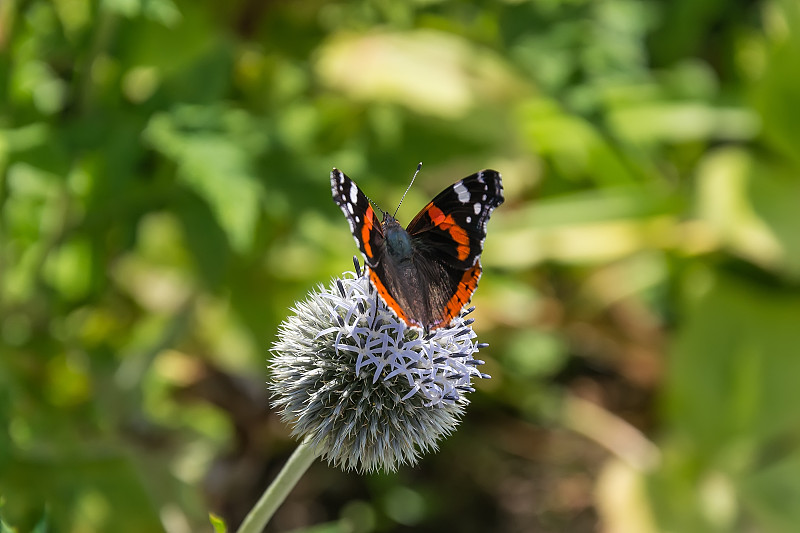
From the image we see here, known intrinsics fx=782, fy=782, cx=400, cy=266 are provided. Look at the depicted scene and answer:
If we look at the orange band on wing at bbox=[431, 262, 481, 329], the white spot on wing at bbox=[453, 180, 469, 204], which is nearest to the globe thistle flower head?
the orange band on wing at bbox=[431, 262, 481, 329]

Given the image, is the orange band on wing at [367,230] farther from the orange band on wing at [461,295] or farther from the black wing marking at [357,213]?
the orange band on wing at [461,295]

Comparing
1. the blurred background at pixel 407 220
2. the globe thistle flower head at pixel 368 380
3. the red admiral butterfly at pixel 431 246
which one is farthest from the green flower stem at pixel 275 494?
the blurred background at pixel 407 220

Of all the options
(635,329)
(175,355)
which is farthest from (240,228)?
(635,329)

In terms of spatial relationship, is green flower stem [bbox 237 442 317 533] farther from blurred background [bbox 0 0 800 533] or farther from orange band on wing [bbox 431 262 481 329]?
blurred background [bbox 0 0 800 533]

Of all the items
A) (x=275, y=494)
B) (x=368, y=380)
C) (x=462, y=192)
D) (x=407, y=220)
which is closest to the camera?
(x=275, y=494)

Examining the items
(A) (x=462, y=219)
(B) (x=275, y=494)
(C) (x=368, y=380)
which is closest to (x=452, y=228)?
Result: (A) (x=462, y=219)

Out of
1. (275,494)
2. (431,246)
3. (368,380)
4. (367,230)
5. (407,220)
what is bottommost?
(275,494)

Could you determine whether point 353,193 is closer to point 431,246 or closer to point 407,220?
point 431,246
